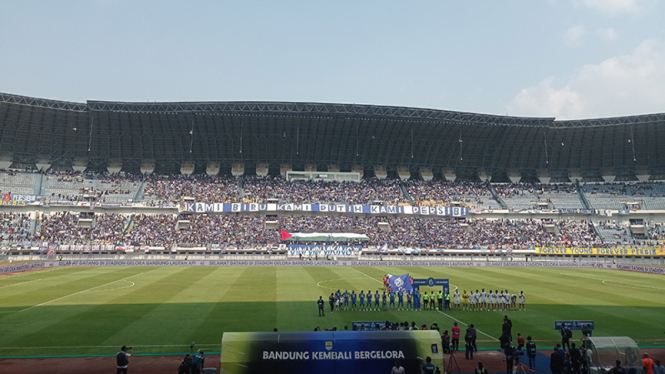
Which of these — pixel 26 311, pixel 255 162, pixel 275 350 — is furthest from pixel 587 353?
pixel 255 162

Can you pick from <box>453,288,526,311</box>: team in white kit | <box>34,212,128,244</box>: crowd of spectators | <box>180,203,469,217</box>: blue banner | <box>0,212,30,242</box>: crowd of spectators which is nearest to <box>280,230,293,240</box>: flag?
<box>180,203,469,217</box>: blue banner

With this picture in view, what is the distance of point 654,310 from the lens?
82.0ft

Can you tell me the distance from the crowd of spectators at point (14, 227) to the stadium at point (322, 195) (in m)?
0.27

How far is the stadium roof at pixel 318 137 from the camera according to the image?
66500mm

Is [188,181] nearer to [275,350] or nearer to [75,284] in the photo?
[75,284]

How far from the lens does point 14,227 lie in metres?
60.6

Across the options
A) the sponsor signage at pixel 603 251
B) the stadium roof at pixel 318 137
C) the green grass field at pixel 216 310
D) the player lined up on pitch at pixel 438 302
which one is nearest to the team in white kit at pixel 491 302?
Result: the player lined up on pitch at pixel 438 302

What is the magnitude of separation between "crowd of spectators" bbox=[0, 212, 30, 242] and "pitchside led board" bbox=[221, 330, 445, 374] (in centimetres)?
6204

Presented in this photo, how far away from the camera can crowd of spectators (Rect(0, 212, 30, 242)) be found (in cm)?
5859

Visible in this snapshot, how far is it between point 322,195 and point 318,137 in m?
10.4

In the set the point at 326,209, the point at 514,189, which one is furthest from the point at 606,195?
the point at 326,209

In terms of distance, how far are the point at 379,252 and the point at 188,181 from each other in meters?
37.0

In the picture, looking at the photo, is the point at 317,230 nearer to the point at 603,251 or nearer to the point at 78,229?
the point at 78,229

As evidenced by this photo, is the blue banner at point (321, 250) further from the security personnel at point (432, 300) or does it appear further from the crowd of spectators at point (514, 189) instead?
the security personnel at point (432, 300)
